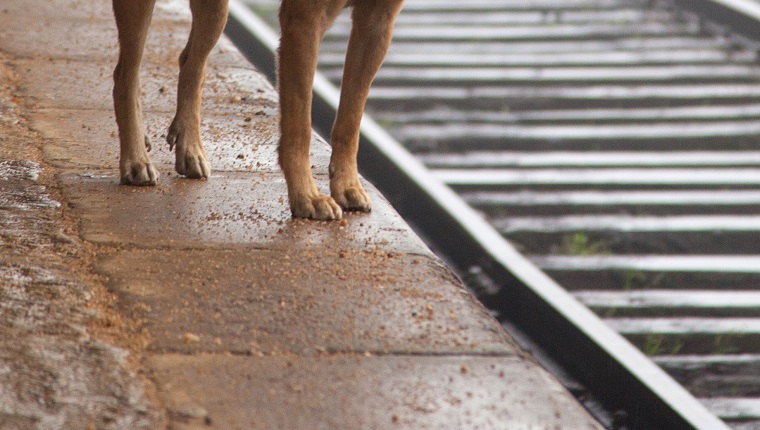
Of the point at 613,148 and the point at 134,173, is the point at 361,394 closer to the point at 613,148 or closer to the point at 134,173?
the point at 134,173

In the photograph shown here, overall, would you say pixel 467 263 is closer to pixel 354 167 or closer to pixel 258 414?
pixel 354 167

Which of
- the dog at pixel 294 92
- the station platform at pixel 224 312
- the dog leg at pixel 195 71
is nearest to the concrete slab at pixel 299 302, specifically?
the station platform at pixel 224 312

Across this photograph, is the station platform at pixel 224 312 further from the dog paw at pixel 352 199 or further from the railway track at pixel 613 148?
the railway track at pixel 613 148

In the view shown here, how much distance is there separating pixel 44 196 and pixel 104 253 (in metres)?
0.53

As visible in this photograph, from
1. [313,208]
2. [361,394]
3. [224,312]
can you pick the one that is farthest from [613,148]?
[361,394]

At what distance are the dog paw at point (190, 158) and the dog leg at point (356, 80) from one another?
1.50 ft

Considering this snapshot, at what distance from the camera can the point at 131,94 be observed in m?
3.81

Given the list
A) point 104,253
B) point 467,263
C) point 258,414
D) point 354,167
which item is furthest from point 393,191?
point 258,414

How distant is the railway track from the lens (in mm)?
4477

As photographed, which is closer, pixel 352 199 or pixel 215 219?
pixel 215 219

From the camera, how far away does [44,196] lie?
3.54 m

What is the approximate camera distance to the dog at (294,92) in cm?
344

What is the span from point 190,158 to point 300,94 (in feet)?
1.88

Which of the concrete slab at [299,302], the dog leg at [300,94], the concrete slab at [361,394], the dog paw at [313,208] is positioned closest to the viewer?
the concrete slab at [361,394]
